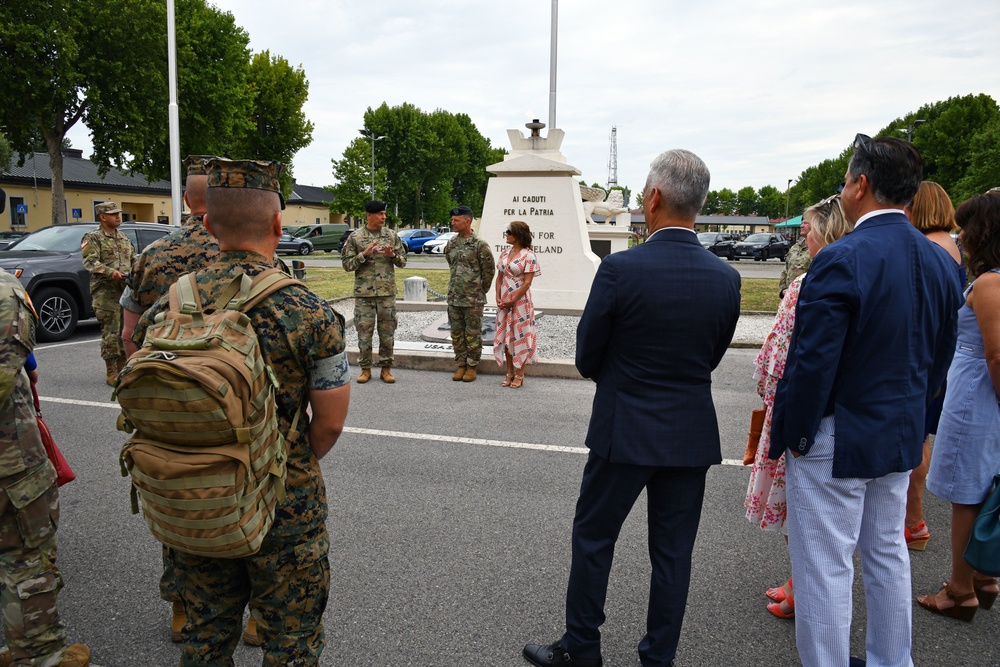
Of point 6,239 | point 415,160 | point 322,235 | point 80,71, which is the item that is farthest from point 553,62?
point 415,160

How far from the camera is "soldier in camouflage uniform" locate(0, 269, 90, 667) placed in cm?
239

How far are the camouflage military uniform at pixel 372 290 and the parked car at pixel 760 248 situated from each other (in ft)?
115

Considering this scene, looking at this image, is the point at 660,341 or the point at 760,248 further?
the point at 760,248

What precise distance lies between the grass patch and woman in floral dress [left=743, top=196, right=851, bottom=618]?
37.1 ft

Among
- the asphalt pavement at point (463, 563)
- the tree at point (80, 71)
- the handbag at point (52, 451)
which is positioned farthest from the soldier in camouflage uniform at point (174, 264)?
the tree at point (80, 71)

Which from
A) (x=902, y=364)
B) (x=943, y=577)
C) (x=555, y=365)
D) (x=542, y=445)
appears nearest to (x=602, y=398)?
(x=902, y=364)

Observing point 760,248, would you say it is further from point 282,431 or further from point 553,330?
point 282,431

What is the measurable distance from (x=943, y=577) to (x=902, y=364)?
6.49 ft

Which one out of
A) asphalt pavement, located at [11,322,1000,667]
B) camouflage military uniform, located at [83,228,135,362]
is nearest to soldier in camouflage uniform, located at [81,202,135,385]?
camouflage military uniform, located at [83,228,135,362]

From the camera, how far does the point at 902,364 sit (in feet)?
7.30

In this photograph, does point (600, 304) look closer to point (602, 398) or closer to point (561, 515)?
point (602, 398)

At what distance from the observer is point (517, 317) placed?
768 cm

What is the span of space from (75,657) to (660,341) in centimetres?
260

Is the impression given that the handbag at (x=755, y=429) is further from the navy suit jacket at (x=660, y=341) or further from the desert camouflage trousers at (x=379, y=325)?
the desert camouflage trousers at (x=379, y=325)
